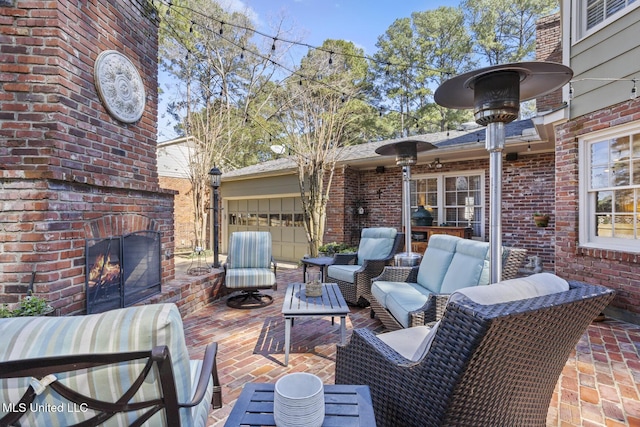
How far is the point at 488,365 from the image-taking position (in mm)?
1222

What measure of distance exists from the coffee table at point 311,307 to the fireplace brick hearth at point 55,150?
1.79 m

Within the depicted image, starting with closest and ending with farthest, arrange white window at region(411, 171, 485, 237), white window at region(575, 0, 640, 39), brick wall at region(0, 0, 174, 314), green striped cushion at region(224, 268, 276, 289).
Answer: brick wall at region(0, 0, 174, 314)
white window at region(575, 0, 640, 39)
green striped cushion at region(224, 268, 276, 289)
white window at region(411, 171, 485, 237)

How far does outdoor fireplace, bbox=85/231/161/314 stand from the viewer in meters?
2.88

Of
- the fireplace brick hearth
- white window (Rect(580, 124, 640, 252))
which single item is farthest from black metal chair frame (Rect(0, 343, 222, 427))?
white window (Rect(580, 124, 640, 252))

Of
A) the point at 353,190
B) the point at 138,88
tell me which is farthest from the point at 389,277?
the point at 353,190

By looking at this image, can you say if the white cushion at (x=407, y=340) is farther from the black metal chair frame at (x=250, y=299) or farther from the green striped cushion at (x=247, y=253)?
the green striped cushion at (x=247, y=253)

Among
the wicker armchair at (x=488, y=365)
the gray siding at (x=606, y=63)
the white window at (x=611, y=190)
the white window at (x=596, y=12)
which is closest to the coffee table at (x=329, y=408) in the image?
the wicker armchair at (x=488, y=365)

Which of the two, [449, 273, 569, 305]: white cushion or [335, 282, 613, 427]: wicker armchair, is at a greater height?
[449, 273, 569, 305]: white cushion

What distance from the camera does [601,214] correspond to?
155 inches

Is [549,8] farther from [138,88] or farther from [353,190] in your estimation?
[138,88]

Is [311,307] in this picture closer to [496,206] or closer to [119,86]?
[496,206]

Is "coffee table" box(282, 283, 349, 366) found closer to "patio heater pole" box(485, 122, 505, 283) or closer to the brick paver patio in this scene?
the brick paver patio

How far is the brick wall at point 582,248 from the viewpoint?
3482 millimetres

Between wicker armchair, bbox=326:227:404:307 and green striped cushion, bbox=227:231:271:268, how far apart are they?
3.30ft
